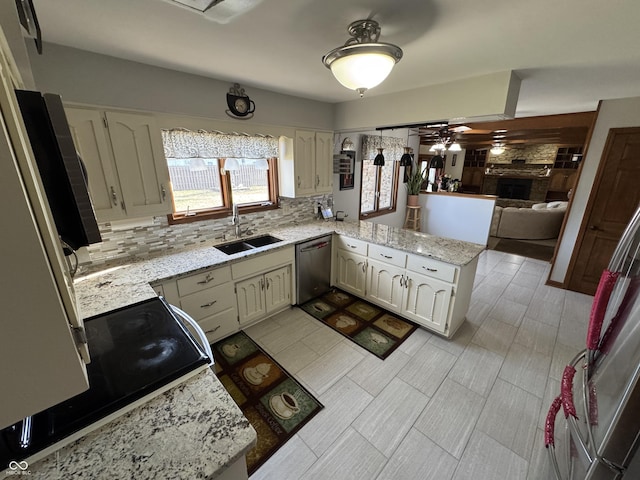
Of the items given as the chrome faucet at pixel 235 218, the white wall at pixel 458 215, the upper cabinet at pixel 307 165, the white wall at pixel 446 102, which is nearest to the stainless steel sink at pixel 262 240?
the chrome faucet at pixel 235 218

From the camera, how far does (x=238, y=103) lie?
7.97ft

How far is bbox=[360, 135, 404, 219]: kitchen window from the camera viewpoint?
4078 mm

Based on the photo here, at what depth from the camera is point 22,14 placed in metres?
0.78

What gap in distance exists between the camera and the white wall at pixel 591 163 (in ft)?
9.10

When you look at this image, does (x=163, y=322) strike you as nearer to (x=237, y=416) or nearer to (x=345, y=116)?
(x=237, y=416)

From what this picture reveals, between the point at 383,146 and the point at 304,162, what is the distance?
6.15 ft

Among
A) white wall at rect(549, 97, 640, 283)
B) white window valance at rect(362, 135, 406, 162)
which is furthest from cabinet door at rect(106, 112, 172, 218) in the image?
white wall at rect(549, 97, 640, 283)

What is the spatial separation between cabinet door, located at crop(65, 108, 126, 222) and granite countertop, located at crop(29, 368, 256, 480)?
146cm

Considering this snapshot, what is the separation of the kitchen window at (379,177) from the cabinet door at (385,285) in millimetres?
1719

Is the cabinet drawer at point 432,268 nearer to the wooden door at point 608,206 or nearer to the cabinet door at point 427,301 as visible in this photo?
the cabinet door at point 427,301

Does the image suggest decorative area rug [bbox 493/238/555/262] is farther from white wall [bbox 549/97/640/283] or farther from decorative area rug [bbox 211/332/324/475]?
decorative area rug [bbox 211/332/324/475]

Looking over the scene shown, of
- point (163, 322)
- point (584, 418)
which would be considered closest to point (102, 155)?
point (163, 322)

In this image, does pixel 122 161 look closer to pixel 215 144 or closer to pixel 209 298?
pixel 215 144

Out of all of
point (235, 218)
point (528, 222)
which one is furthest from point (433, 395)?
point (528, 222)
